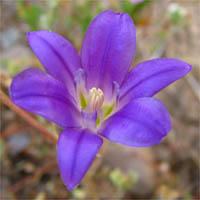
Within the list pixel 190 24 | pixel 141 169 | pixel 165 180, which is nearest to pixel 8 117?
pixel 141 169

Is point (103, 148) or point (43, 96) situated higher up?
point (43, 96)

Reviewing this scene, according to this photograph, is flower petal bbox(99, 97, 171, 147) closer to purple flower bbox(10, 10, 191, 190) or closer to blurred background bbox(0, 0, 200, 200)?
purple flower bbox(10, 10, 191, 190)

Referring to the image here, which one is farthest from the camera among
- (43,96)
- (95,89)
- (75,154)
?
(95,89)

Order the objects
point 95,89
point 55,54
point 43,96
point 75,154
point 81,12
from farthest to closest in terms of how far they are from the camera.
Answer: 1. point 81,12
2. point 95,89
3. point 55,54
4. point 43,96
5. point 75,154

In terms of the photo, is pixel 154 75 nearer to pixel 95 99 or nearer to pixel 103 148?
pixel 95 99

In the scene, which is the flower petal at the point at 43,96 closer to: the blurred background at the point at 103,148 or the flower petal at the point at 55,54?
the flower petal at the point at 55,54

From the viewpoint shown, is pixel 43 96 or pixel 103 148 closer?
pixel 43 96

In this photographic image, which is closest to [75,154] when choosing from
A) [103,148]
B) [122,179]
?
[103,148]

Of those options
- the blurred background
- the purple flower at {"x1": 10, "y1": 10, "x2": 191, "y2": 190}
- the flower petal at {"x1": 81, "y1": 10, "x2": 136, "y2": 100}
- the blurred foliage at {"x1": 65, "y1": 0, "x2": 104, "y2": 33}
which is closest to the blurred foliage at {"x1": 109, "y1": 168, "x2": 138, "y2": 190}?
the blurred background
